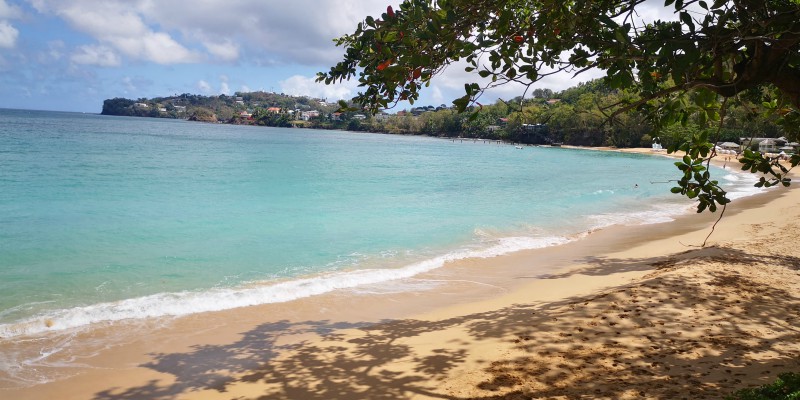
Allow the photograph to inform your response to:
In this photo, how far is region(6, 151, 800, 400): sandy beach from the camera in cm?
421

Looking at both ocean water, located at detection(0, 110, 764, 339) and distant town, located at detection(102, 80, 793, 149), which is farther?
distant town, located at detection(102, 80, 793, 149)

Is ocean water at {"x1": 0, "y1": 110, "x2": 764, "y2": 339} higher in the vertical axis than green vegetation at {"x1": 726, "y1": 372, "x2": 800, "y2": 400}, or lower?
lower

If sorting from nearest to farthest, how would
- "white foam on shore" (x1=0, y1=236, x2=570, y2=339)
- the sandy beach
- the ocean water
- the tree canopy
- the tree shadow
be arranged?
the tree canopy < the tree shadow < the sandy beach < "white foam on shore" (x1=0, y1=236, x2=570, y2=339) < the ocean water

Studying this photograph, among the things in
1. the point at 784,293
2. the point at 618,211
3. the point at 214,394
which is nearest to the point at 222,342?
the point at 214,394

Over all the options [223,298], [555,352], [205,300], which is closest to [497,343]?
[555,352]

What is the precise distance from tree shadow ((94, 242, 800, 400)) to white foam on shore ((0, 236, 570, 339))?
131 centimetres

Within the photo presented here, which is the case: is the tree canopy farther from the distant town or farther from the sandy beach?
the distant town

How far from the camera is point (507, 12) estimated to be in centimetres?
340

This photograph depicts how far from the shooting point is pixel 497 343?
525cm

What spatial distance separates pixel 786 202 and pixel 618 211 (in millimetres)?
6211

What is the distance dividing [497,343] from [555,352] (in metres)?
0.66

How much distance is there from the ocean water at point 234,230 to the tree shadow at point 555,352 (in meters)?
2.17

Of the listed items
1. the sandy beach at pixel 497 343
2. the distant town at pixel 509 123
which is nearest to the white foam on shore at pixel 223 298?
the sandy beach at pixel 497 343

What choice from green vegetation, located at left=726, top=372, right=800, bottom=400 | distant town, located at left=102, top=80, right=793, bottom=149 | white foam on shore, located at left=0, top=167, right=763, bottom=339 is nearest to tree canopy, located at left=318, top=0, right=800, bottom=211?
green vegetation, located at left=726, top=372, right=800, bottom=400
